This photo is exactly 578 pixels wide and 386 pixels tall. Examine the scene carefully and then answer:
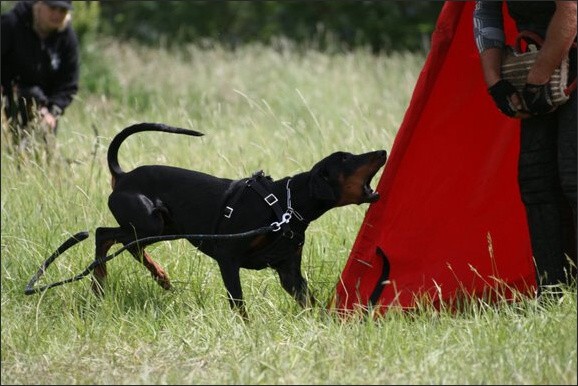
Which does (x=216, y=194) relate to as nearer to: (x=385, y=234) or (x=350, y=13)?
(x=385, y=234)

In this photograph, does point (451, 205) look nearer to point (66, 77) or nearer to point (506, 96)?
point (506, 96)

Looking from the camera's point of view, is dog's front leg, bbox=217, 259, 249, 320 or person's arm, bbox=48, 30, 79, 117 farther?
person's arm, bbox=48, 30, 79, 117

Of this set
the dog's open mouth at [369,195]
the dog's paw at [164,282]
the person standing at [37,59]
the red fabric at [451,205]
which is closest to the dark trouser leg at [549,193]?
the red fabric at [451,205]

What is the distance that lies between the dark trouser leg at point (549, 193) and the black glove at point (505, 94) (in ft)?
0.36

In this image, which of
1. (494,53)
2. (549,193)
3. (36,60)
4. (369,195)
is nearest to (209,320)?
(369,195)

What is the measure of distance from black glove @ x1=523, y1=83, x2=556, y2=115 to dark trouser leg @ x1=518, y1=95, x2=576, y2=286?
8cm

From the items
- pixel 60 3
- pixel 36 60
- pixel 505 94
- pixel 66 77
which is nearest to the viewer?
pixel 505 94

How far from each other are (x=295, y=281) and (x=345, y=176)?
1.78 feet

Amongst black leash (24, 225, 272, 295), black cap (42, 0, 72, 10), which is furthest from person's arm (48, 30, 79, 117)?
black leash (24, 225, 272, 295)

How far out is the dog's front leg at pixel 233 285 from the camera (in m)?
4.82

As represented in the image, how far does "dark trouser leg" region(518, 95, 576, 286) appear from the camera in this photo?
438cm

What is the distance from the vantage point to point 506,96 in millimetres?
4453

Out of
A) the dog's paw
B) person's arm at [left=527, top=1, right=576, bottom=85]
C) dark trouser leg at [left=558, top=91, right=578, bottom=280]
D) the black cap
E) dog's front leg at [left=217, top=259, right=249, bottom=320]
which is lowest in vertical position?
the dog's paw

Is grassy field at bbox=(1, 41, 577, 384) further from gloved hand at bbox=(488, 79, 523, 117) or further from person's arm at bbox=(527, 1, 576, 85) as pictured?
person's arm at bbox=(527, 1, 576, 85)
